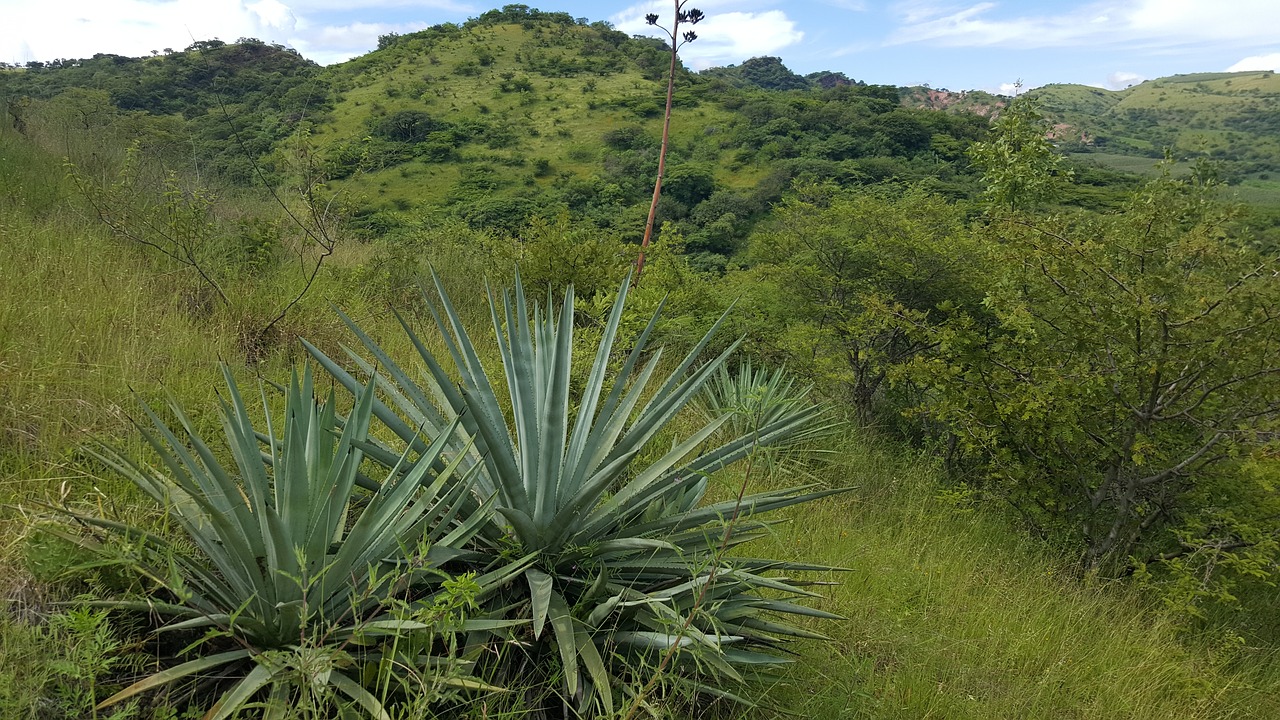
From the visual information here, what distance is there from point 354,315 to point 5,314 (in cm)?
200

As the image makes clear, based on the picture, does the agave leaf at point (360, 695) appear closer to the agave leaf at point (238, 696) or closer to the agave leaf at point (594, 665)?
the agave leaf at point (238, 696)

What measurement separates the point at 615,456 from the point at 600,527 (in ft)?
1.07

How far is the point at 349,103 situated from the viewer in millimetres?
73312

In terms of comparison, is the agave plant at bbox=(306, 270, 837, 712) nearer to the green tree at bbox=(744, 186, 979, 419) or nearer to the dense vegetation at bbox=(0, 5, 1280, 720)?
the dense vegetation at bbox=(0, 5, 1280, 720)

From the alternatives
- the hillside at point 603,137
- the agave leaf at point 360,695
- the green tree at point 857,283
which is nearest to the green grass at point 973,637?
the agave leaf at point 360,695

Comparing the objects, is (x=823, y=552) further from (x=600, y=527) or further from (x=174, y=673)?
(x=174, y=673)

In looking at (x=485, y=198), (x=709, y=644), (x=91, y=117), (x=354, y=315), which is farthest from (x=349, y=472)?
(x=485, y=198)

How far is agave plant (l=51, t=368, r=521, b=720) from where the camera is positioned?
1.65 metres

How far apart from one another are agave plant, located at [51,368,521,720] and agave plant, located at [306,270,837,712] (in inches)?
7.8

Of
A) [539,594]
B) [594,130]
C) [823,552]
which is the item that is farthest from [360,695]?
[594,130]

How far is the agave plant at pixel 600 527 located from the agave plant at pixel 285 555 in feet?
0.65

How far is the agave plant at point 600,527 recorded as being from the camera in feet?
6.69

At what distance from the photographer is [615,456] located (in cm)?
262

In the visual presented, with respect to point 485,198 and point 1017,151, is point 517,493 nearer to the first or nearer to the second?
point 1017,151
